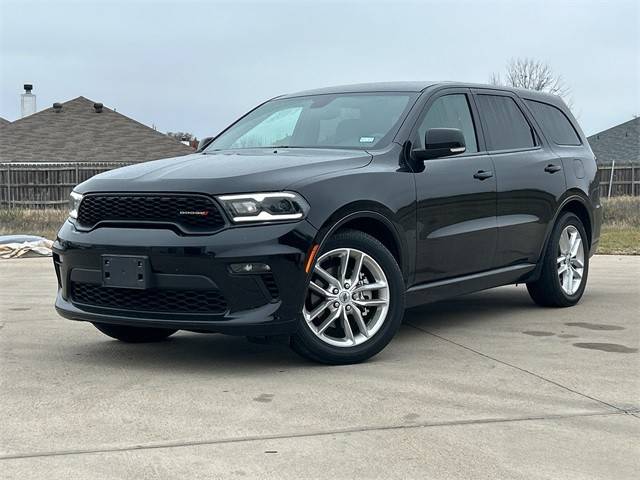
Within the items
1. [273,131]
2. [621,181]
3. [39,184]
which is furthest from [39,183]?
[273,131]

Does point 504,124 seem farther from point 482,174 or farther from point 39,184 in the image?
point 39,184

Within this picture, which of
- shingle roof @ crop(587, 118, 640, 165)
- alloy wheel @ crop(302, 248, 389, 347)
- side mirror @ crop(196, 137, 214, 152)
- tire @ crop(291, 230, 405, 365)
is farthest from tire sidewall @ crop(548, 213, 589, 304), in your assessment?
shingle roof @ crop(587, 118, 640, 165)

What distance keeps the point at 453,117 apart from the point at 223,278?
2.53 meters

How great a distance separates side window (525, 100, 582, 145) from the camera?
8188mm

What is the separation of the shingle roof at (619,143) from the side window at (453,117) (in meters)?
37.2

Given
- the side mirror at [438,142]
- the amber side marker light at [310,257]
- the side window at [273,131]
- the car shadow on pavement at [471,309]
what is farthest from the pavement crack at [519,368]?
the side window at [273,131]

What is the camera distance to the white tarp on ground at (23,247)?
1426 centimetres

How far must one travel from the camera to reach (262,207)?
5.39 meters

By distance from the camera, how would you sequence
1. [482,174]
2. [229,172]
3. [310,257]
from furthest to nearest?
[482,174] → [229,172] → [310,257]

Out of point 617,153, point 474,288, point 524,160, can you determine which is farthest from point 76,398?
point 617,153

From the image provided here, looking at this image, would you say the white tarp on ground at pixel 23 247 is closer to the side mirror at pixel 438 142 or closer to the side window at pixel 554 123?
the side window at pixel 554 123

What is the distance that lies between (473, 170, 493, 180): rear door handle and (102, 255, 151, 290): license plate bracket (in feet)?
8.48

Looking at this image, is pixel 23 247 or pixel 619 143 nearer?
pixel 23 247

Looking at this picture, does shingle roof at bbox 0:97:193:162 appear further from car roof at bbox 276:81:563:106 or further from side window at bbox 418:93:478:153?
side window at bbox 418:93:478:153
